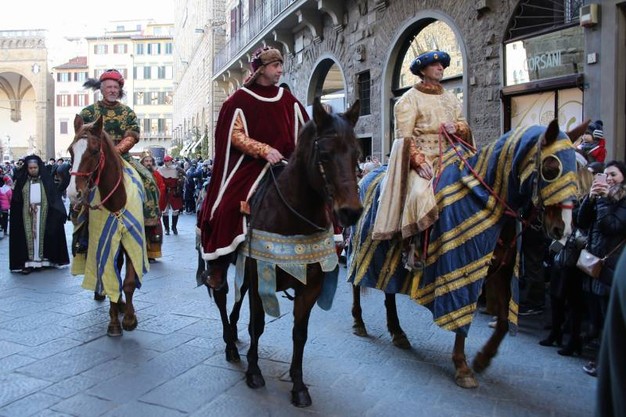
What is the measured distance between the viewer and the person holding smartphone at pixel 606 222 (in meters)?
4.57

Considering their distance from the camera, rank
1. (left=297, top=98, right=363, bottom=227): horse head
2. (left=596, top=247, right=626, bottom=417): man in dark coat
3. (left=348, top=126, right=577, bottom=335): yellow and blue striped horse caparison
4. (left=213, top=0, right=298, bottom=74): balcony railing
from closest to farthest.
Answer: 1. (left=596, top=247, right=626, bottom=417): man in dark coat
2. (left=297, top=98, right=363, bottom=227): horse head
3. (left=348, top=126, right=577, bottom=335): yellow and blue striped horse caparison
4. (left=213, top=0, right=298, bottom=74): balcony railing

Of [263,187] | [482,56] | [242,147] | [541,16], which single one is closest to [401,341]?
[263,187]

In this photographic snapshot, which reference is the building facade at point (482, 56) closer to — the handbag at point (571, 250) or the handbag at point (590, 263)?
the handbag at point (571, 250)

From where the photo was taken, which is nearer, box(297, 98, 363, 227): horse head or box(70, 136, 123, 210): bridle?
box(297, 98, 363, 227): horse head

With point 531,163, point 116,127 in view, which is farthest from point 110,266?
point 531,163

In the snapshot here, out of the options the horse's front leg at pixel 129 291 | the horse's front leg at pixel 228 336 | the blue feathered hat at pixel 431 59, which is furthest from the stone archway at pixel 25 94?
the blue feathered hat at pixel 431 59

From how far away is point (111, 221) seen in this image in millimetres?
5477

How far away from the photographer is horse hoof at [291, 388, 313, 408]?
3820 mm

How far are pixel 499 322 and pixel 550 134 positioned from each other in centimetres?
150

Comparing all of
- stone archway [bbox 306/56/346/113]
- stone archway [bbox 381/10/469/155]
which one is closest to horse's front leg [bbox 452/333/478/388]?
stone archway [bbox 381/10/469/155]

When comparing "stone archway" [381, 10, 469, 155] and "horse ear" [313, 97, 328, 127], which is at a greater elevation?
"stone archway" [381, 10, 469, 155]

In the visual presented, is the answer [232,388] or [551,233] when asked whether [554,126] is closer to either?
[551,233]

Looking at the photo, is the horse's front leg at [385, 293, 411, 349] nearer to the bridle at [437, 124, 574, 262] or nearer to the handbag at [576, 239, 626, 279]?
the bridle at [437, 124, 574, 262]

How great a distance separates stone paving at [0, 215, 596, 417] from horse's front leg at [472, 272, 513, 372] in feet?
0.46
